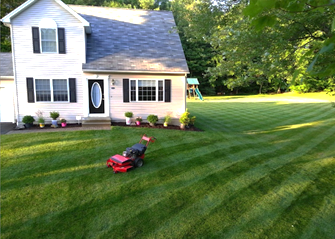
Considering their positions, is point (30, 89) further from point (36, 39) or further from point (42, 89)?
point (36, 39)

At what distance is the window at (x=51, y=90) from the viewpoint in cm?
1138

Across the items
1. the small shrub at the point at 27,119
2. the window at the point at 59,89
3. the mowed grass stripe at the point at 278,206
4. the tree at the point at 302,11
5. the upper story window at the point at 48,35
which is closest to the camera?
the tree at the point at 302,11

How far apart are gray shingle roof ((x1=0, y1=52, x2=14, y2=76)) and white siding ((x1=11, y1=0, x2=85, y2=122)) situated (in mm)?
1286

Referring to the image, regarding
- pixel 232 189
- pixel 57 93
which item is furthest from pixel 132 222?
pixel 57 93

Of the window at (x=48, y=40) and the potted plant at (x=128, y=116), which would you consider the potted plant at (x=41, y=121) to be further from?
the potted plant at (x=128, y=116)

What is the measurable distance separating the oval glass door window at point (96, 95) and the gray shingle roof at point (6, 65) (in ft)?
13.8

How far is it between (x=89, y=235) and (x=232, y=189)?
316cm

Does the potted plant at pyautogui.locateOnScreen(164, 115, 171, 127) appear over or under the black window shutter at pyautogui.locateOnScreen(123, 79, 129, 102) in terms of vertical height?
under

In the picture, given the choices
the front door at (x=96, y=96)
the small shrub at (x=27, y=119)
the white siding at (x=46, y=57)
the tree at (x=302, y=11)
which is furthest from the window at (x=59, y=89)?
the tree at (x=302, y=11)

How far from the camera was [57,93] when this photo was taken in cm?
1151

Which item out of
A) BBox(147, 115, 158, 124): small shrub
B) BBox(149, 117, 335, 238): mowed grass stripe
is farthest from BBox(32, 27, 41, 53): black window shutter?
BBox(149, 117, 335, 238): mowed grass stripe

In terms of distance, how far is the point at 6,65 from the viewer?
41.6 ft

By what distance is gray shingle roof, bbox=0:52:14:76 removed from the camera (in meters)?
11.8

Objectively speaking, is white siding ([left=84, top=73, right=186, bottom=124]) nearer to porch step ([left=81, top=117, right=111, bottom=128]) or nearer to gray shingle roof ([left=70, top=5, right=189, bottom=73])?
gray shingle roof ([left=70, top=5, right=189, bottom=73])
